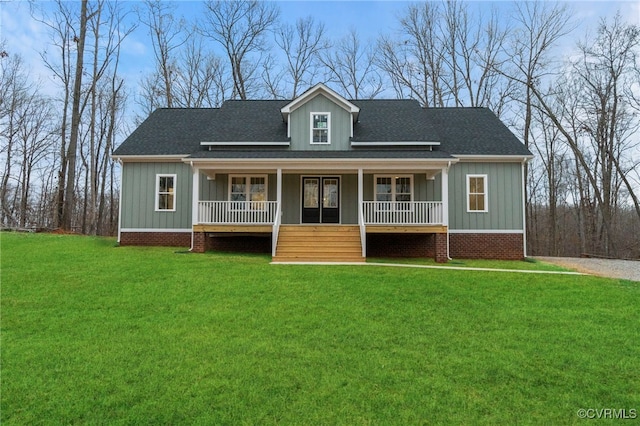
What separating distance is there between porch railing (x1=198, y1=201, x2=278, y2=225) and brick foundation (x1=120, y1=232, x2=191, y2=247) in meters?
1.81

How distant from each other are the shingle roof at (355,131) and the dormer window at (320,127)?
85cm

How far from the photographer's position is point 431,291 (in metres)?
7.46

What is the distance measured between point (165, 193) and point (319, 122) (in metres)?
6.35

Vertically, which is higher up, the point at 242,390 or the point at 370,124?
the point at 370,124

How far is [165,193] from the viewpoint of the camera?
14.2m

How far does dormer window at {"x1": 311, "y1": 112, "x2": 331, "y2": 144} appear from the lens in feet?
46.6

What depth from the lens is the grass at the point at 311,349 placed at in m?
3.53

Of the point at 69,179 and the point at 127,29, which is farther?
the point at 127,29

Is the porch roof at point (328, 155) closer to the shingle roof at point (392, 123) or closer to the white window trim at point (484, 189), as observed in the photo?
the shingle roof at point (392, 123)

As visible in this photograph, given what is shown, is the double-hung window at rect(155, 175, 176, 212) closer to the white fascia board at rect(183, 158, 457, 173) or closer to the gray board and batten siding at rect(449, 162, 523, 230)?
the white fascia board at rect(183, 158, 457, 173)

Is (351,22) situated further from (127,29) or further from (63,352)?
(63,352)

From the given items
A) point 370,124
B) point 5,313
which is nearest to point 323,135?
point 370,124

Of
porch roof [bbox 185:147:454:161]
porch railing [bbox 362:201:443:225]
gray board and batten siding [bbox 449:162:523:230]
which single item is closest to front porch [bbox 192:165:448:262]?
porch railing [bbox 362:201:443:225]

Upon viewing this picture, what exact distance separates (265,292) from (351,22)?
24170 millimetres
